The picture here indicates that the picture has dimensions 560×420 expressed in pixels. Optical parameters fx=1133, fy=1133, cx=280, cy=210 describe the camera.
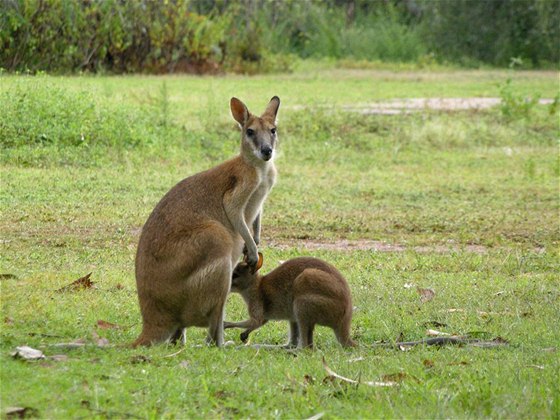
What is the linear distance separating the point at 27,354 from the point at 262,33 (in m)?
21.2

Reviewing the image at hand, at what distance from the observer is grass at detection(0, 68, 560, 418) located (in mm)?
5199

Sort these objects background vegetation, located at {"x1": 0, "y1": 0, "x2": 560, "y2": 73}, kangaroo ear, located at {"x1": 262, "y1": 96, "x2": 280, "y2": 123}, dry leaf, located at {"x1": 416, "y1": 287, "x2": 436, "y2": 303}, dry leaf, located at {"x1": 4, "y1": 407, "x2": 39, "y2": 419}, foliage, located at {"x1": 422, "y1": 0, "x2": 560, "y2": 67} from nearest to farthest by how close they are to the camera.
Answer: dry leaf, located at {"x1": 4, "y1": 407, "x2": 39, "y2": 419}
kangaroo ear, located at {"x1": 262, "y1": 96, "x2": 280, "y2": 123}
dry leaf, located at {"x1": 416, "y1": 287, "x2": 436, "y2": 303}
background vegetation, located at {"x1": 0, "y1": 0, "x2": 560, "y2": 73}
foliage, located at {"x1": 422, "y1": 0, "x2": 560, "y2": 67}

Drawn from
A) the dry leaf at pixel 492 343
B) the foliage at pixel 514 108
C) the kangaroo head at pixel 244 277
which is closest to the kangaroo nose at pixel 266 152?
the kangaroo head at pixel 244 277

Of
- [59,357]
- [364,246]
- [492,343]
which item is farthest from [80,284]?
[364,246]

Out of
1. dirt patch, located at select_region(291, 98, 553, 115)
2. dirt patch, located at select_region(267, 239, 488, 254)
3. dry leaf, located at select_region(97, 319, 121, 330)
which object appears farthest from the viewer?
dirt patch, located at select_region(291, 98, 553, 115)

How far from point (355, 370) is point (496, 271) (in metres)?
3.78

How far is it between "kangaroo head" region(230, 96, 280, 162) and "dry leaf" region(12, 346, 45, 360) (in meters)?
2.16

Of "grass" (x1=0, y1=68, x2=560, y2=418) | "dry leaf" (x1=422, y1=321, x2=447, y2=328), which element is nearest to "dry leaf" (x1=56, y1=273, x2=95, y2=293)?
"grass" (x1=0, y1=68, x2=560, y2=418)

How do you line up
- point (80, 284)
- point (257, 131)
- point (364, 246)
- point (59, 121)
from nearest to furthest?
point (257, 131) → point (80, 284) → point (364, 246) → point (59, 121)

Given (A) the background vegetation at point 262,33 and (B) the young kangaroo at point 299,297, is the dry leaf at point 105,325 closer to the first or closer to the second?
(B) the young kangaroo at point 299,297

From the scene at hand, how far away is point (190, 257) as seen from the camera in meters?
6.25

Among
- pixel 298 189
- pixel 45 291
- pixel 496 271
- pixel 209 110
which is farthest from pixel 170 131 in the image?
pixel 45 291

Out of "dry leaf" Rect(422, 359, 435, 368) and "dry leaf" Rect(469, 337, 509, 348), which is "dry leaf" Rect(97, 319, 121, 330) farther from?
"dry leaf" Rect(469, 337, 509, 348)

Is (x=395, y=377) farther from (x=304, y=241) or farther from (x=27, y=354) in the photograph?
(x=304, y=241)
